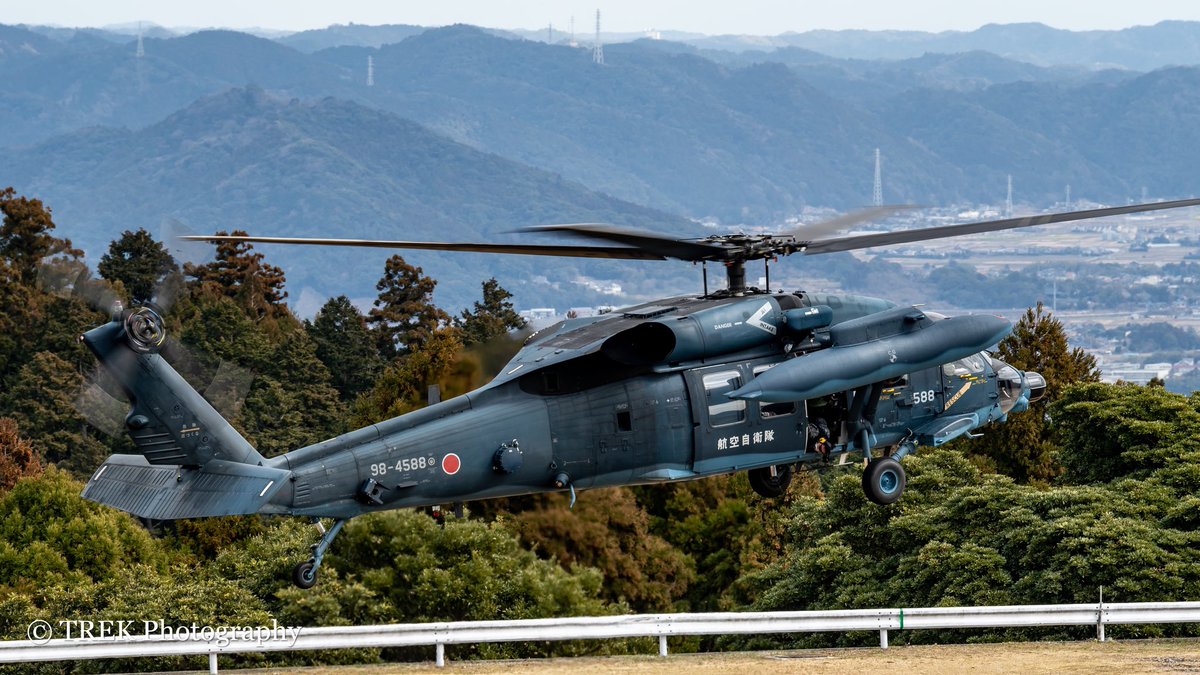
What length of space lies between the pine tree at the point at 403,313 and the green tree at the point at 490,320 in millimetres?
3020

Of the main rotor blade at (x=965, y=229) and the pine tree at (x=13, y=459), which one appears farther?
the pine tree at (x=13, y=459)

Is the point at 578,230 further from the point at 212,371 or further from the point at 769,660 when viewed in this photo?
the point at 769,660

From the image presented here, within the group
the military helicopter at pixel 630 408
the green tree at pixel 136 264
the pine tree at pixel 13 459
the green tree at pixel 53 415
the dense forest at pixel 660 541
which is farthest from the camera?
the green tree at pixel 136 264

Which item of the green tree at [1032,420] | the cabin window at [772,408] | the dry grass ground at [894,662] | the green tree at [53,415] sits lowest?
the green tree at [53,415]

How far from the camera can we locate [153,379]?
22531 mm

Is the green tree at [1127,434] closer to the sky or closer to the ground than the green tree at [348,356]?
closer to the sky

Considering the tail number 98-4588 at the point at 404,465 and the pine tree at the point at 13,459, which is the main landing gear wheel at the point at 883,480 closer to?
the tail number 98-4588 at the point at 404,465

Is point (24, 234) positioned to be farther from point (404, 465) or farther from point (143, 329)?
point (143, 329)

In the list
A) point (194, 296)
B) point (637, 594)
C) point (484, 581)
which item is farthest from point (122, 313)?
point (194, 296)

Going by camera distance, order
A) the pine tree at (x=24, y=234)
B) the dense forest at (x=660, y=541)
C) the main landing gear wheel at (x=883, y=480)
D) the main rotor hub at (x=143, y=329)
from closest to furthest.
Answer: the main rotor hub at (x=143, y=329)
the main landing gear wheel at (x=883, y=480)
the dense forest at (x=660, y=541)
the pine tree at (x=24, y=234)

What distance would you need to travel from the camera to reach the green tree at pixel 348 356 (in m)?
99.0

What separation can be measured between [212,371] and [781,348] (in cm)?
910

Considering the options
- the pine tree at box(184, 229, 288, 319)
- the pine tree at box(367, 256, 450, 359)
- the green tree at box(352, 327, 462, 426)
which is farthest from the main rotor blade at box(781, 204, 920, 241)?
the pine tree at box(184, 229, 288, 319)

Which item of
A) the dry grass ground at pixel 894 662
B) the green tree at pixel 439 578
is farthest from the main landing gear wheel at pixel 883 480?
the green tree at pixel 439 578
